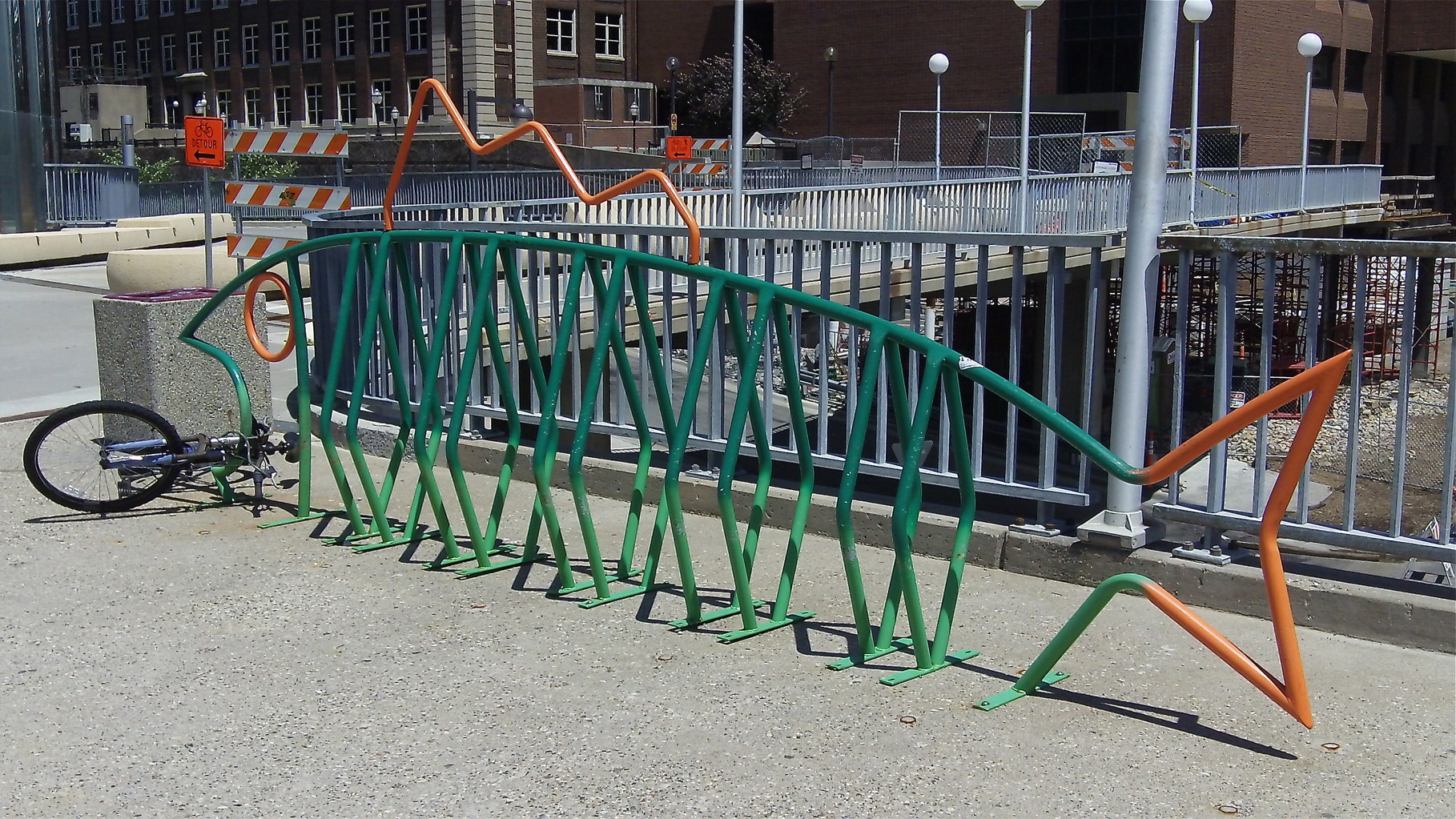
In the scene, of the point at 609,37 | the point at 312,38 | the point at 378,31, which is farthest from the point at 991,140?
the point at 312,38

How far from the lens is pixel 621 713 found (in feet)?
15.4

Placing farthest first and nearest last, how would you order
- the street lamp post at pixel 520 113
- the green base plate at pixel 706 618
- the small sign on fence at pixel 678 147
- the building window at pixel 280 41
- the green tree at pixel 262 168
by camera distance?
the building window at pixel 280 41, the street lamp post at pixel 520 113, the green tree at pixel 262 168, the small sign on fence at pixel 678 147, the green base plate at pixel 706 618

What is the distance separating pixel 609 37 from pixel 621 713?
2815 inches

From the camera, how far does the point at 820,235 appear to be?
699 centimetres

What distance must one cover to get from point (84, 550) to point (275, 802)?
325 cm

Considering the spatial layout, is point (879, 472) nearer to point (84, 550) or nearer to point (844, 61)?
point (84, 550)

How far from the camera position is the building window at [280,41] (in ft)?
243

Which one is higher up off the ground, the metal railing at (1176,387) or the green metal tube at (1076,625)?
the metal railing at (1176,387)

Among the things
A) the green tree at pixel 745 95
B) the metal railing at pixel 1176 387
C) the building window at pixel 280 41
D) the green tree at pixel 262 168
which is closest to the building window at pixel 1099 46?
the green tree at pixel 745 95

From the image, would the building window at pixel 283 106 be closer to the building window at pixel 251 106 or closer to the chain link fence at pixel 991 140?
the building window at pixel 251 106

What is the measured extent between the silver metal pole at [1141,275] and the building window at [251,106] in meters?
76.8

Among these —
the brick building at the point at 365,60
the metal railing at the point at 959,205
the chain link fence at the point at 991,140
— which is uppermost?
the brick building at the point at 365,60

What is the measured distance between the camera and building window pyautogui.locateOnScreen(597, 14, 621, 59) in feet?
239

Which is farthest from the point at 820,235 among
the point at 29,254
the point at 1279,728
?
the point at 29,254
